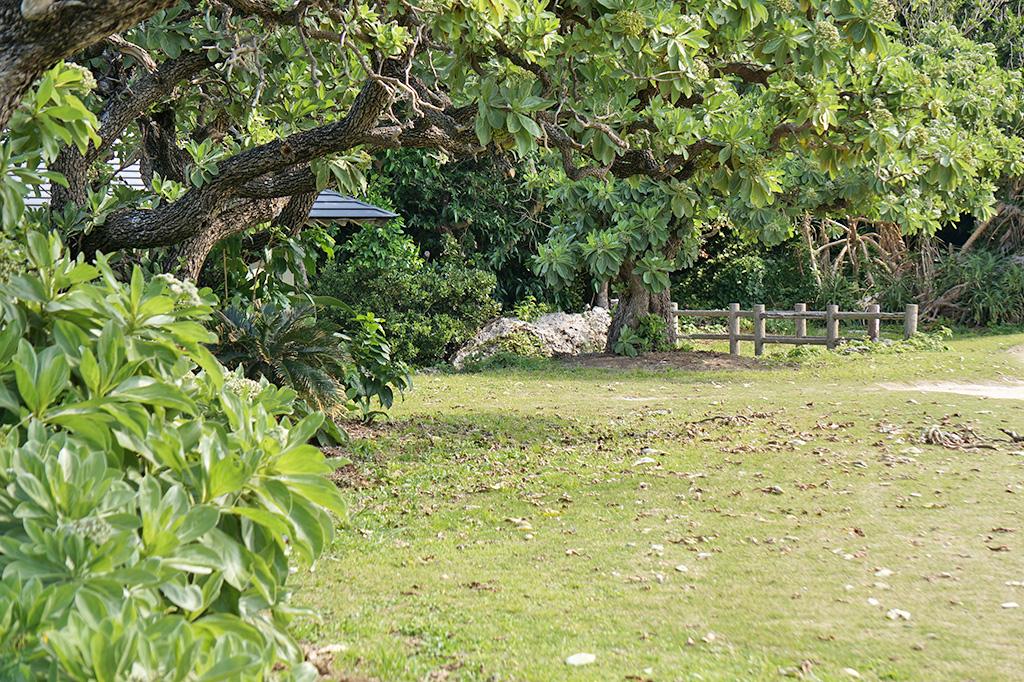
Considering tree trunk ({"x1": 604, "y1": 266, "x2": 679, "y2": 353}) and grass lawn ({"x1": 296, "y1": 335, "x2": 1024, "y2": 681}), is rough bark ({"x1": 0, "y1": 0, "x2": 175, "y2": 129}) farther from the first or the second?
tree trunk ({"x1": 604, "y1": 266, "x2": 679, "y2": 353})

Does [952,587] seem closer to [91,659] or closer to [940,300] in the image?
[91,659]

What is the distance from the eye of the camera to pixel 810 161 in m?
16.8

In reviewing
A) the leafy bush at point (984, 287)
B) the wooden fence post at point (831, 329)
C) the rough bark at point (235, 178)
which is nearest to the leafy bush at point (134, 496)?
the rough bark at point (235, 178)

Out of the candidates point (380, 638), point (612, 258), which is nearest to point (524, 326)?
point (612, 258)

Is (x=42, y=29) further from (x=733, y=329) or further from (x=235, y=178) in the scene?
(x=733, y=329)

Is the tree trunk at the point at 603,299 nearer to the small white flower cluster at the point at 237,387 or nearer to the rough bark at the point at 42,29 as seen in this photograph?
the small white flower cluster at the point at 237,387

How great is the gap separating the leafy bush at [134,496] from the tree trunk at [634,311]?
54.0 ft

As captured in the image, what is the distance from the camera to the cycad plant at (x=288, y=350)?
967 cm

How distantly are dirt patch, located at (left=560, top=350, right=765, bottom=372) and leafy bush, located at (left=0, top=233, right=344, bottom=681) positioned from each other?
15.2m

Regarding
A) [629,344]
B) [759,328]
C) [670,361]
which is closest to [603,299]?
[759,328]

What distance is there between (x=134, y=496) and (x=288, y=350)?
7.78m

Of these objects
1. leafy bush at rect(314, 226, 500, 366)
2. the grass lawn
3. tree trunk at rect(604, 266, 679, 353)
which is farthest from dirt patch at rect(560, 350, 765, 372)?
the grass lawn

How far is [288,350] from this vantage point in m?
9.91

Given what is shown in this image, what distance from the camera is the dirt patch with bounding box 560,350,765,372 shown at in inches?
712
